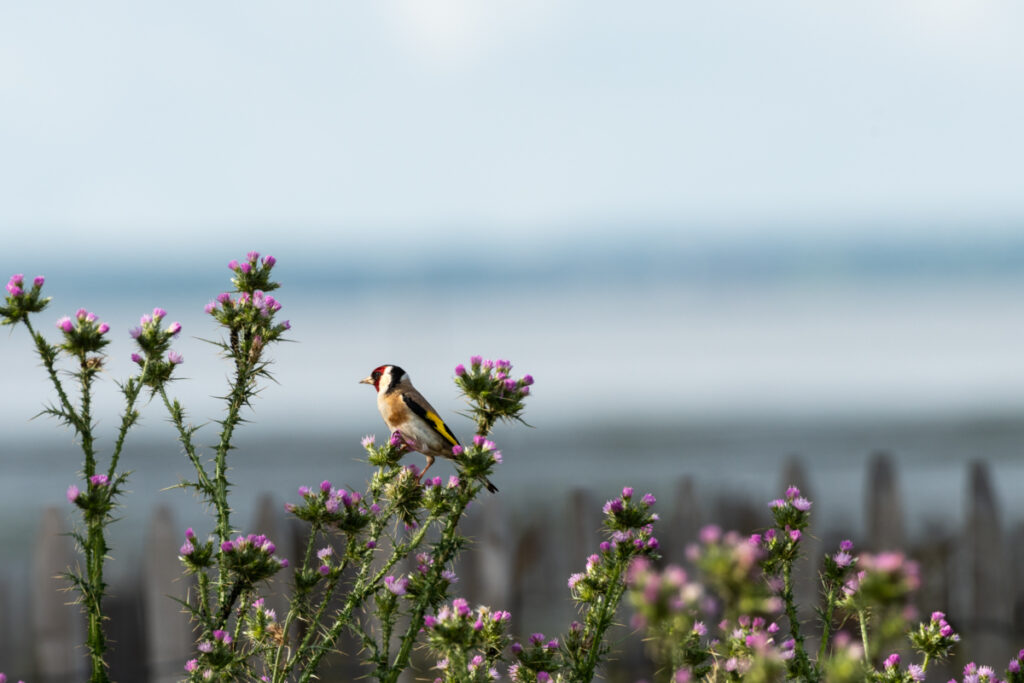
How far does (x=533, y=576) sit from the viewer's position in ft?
21.5

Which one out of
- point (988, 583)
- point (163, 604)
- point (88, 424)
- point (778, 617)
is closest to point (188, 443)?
point (88, 424)

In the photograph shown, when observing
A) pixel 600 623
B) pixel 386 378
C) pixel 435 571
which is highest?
pixel 386 378

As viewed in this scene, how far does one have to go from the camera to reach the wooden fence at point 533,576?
617cm

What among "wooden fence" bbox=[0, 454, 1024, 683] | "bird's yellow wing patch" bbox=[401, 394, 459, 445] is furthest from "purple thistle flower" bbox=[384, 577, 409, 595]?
"wooden fence" bbox=[0, 454, 1024, 683]

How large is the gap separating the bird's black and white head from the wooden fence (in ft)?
7.39

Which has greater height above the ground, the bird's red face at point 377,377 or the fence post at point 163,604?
the bird's red face at point 377,377

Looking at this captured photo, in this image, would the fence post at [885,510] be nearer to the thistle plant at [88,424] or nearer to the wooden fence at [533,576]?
the wooden fence at [533,576]

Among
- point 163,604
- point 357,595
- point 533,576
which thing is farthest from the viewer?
point 533,576

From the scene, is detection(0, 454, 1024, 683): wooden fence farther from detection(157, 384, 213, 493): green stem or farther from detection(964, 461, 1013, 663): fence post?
detection(157, 384, 213, 493): green stem

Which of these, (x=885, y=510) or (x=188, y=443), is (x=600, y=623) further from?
(x=885, y=510)

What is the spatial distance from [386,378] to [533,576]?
2935 mm

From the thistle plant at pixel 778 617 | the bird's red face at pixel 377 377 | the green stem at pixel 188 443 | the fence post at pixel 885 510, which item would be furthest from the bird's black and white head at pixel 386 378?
the fence post at pixel 885 510

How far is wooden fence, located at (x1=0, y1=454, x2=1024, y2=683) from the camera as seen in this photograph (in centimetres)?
617

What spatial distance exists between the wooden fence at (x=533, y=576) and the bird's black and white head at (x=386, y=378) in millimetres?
2251
